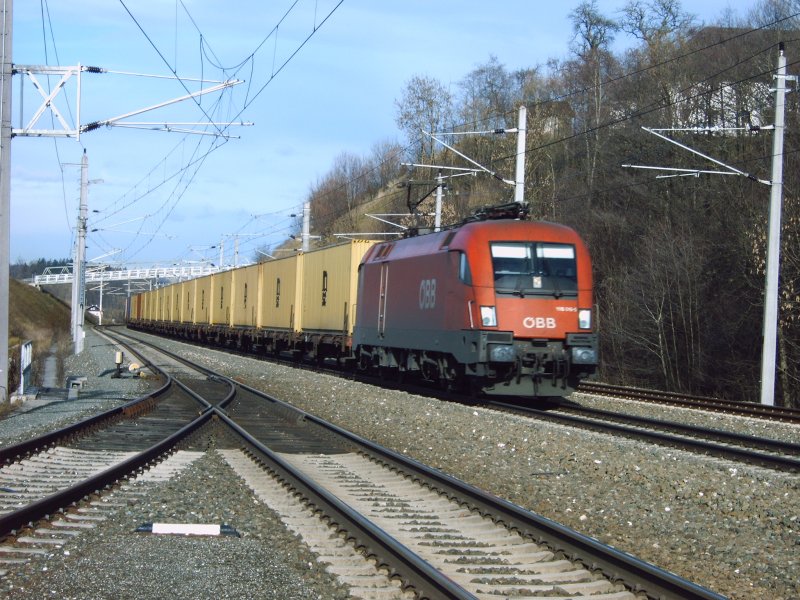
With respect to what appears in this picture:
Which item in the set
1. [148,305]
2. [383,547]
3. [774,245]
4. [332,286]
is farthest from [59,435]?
[148,305]

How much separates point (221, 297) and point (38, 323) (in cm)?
3855

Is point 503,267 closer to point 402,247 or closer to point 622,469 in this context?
point 402,247

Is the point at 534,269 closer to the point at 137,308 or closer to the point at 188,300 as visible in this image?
the point at 188,300

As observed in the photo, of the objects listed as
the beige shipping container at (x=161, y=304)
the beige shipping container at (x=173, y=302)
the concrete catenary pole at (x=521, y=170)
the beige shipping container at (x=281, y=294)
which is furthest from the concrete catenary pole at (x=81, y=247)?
the concrete catenary pole at (x=521, y=170)

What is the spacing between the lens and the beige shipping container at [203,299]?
49250mm

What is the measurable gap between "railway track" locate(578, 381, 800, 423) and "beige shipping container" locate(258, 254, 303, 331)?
1271cm

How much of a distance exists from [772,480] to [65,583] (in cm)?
722

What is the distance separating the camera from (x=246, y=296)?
40.4 metres

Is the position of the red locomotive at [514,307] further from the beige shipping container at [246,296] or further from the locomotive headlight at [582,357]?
→ the beige shipping container at [246,296]

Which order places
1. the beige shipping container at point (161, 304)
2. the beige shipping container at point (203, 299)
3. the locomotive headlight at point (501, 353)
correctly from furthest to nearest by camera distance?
1. the beige shipping container at point (161, 304)
2. the beige shipping container at point (203, 299)
3. the locomotive headlight at point (501, 353)

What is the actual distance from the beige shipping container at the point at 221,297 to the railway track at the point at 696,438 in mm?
28791

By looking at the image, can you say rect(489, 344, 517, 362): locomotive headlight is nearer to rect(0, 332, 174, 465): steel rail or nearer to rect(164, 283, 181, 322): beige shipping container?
rect(0, 332, 174, 465): steel rail

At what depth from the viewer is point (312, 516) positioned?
25.7 ft

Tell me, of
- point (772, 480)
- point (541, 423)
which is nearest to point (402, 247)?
point (541, 423)
